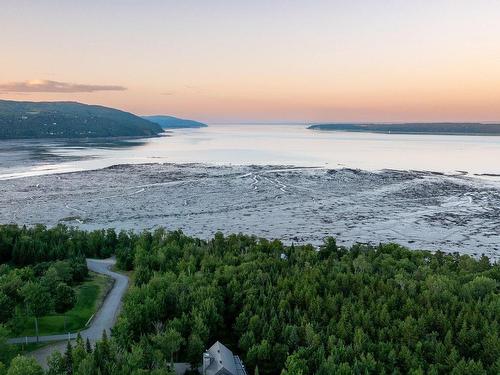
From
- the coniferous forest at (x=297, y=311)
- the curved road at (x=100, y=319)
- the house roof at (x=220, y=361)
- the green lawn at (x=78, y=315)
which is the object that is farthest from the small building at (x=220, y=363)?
the green lawn at (x=78, y=315)

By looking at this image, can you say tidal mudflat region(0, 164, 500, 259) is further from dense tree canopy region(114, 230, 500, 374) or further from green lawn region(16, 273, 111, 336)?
green lawn region(16, 273, 111, 336)

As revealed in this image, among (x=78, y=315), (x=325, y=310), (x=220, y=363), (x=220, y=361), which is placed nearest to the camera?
(x=220, y=363)

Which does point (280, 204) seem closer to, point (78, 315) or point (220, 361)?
point (78, 315)

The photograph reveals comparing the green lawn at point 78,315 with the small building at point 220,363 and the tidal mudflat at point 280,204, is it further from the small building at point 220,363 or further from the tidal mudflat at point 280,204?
the tidal mudflat at point 280,204

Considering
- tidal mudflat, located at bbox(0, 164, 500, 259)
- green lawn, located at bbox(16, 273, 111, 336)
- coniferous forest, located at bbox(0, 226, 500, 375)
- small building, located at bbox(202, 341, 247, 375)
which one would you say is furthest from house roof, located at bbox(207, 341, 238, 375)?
tidal mudflat, located at bbox(0, 164, 500, 259)

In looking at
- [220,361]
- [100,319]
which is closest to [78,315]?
[100,319]

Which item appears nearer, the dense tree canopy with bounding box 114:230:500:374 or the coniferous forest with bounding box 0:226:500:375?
the coniferous forest with bounding box 0:226:500:375
